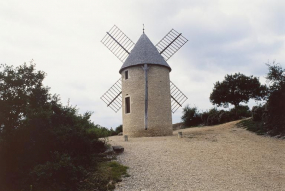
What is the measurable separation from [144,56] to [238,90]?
1742cm

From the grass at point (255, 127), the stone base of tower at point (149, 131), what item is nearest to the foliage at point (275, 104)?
the grass at point (255, 127)

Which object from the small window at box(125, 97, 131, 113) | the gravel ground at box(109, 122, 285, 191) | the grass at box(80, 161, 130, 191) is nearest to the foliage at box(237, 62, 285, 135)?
the gravel ground at box(109, 122, 285, 191)

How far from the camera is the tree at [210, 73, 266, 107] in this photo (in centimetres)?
3111

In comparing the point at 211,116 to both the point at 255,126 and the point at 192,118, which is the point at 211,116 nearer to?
the point at 192,118

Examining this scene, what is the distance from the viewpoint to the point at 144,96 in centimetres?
1781

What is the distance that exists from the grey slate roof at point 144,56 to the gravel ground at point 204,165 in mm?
6709

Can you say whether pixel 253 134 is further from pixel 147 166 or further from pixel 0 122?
pixel 0 122

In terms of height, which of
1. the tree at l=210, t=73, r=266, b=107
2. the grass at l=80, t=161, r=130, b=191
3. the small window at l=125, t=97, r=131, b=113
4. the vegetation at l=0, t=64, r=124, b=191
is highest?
the tree at l=210, t=73, r=266, b=107

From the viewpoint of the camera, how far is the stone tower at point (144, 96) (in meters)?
17.6

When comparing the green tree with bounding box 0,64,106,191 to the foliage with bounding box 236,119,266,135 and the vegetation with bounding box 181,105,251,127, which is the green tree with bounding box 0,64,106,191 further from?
the vegetation with bounding box 181,105,251,127

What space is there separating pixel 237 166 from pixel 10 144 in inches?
330

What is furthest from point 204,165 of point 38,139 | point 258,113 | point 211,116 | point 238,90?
point 238,90

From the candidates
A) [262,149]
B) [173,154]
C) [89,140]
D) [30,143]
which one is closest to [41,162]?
[30,143]

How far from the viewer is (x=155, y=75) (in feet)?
59.5
